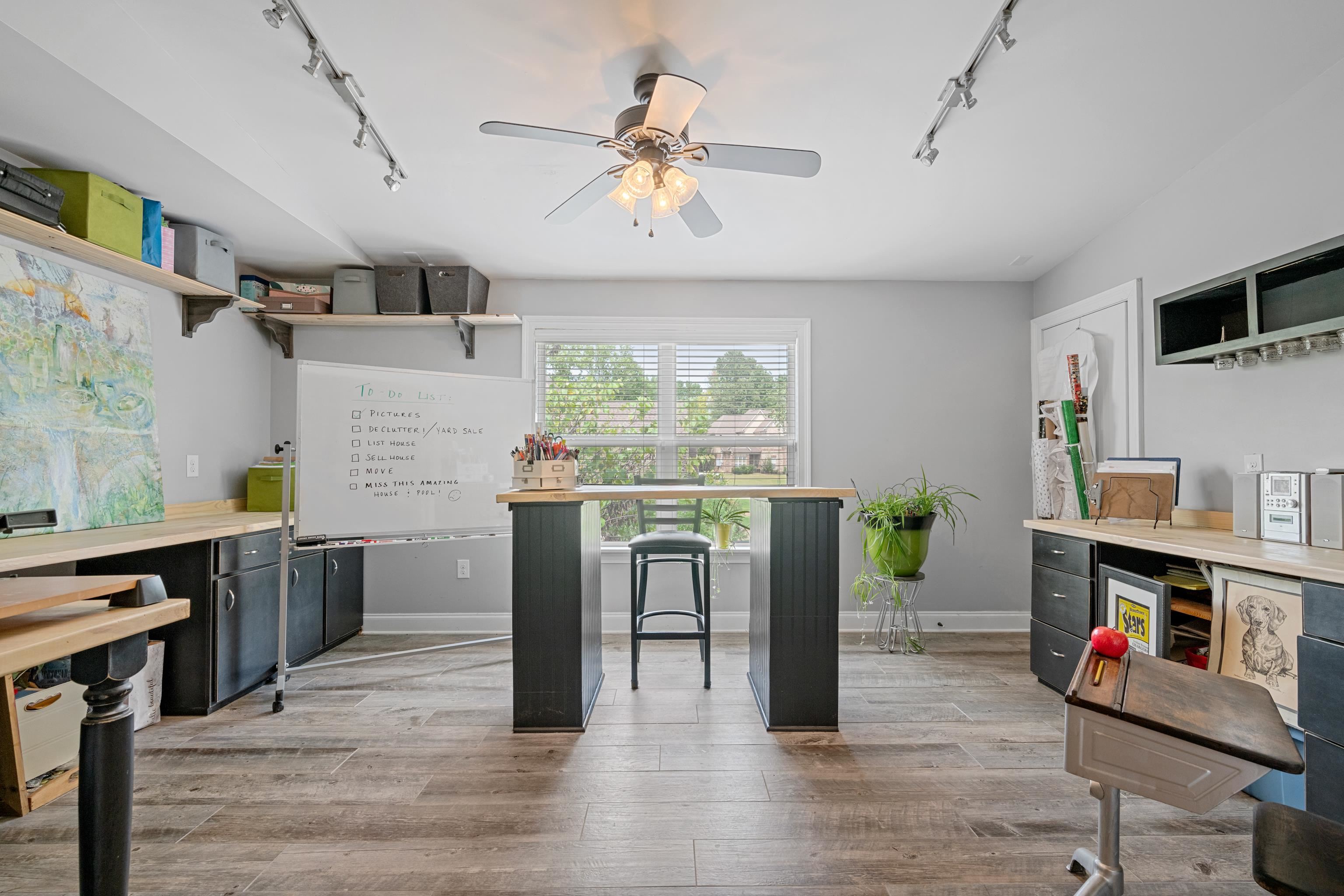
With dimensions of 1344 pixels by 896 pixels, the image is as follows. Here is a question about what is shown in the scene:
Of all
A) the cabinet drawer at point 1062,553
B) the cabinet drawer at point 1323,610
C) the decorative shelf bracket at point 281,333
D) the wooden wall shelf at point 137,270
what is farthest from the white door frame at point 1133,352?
the decorative shelf bracket at point 281,333

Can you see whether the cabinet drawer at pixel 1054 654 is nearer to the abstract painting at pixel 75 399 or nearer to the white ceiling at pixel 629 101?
the white ceiling at pixel 629 101

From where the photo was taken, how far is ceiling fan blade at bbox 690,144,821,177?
194 cm

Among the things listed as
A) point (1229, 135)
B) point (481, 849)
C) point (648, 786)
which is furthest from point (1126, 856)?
point (1229, 135)

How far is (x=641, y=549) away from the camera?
9.77 ft

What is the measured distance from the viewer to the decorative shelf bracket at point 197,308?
10.7 feet

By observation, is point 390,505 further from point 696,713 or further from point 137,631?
point 137,631

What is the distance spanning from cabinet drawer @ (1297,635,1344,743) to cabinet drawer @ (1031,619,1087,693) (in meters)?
1.04

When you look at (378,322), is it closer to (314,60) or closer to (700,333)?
(700,333)

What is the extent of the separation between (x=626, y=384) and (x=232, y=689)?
270cm

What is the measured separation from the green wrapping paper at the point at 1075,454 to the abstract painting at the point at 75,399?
15.4 ft

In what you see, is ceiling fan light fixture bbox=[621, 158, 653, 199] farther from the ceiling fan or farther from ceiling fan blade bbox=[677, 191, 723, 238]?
ceiling fan blade bbox=[677, 191, 723, 238]

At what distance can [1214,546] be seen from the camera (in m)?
2.19

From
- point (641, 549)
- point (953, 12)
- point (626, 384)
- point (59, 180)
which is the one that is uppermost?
point (953, 12)

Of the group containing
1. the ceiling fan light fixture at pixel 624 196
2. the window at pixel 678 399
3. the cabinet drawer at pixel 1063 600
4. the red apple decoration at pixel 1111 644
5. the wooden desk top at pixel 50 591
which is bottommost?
the cabinet drawer at pixel 1063 600
